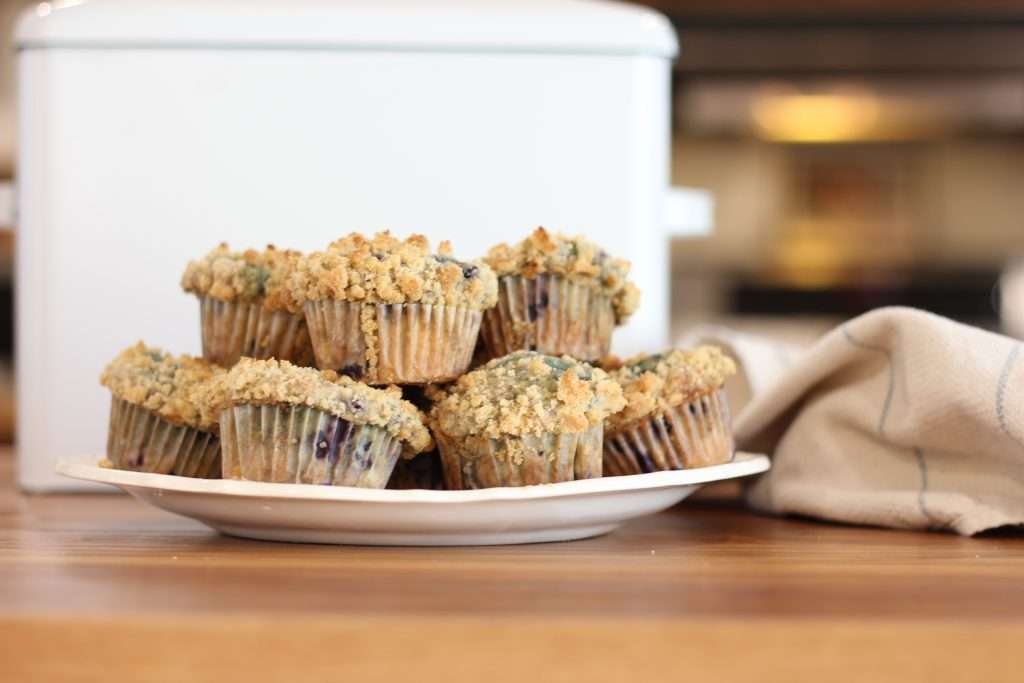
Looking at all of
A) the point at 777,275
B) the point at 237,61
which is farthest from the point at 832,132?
the point at 237,61

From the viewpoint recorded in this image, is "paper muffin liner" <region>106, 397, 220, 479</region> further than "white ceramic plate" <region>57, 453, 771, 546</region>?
Yes

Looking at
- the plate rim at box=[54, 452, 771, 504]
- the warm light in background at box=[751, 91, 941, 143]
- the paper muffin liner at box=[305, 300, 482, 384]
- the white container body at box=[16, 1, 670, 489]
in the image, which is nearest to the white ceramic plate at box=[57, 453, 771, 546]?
the plate rim at box=[54, 452, 771, 504]

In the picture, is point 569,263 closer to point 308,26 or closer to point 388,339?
point 388,339

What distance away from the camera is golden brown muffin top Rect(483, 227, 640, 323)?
0.88m

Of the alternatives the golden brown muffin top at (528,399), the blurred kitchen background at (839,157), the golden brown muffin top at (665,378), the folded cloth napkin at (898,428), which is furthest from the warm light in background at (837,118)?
the golden brown muffin top at (528,399)

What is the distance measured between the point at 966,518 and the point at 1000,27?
2.79 metres

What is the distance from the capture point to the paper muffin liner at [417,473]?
83cm

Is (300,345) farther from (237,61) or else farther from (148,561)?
(237,61)

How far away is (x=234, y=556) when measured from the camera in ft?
2.36

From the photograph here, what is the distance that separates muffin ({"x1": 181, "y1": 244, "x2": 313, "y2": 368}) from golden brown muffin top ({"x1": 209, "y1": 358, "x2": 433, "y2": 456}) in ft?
0.35

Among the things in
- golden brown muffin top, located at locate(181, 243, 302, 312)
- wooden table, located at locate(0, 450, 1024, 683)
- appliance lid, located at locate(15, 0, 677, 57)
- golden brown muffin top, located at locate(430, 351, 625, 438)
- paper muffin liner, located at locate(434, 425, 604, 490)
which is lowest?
wooden table, located at locate(0, 450, 1024, 683)

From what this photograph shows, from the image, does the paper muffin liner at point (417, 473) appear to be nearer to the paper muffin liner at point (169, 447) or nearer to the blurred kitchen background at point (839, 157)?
the paper muffin liner at point (169, 447)

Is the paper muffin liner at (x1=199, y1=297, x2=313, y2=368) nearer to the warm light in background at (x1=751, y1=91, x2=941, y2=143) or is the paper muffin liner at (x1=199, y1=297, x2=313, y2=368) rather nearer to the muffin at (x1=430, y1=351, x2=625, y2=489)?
the muffin at (x1=430, y1=351, x2=625, y2=489)

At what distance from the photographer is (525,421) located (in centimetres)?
75
